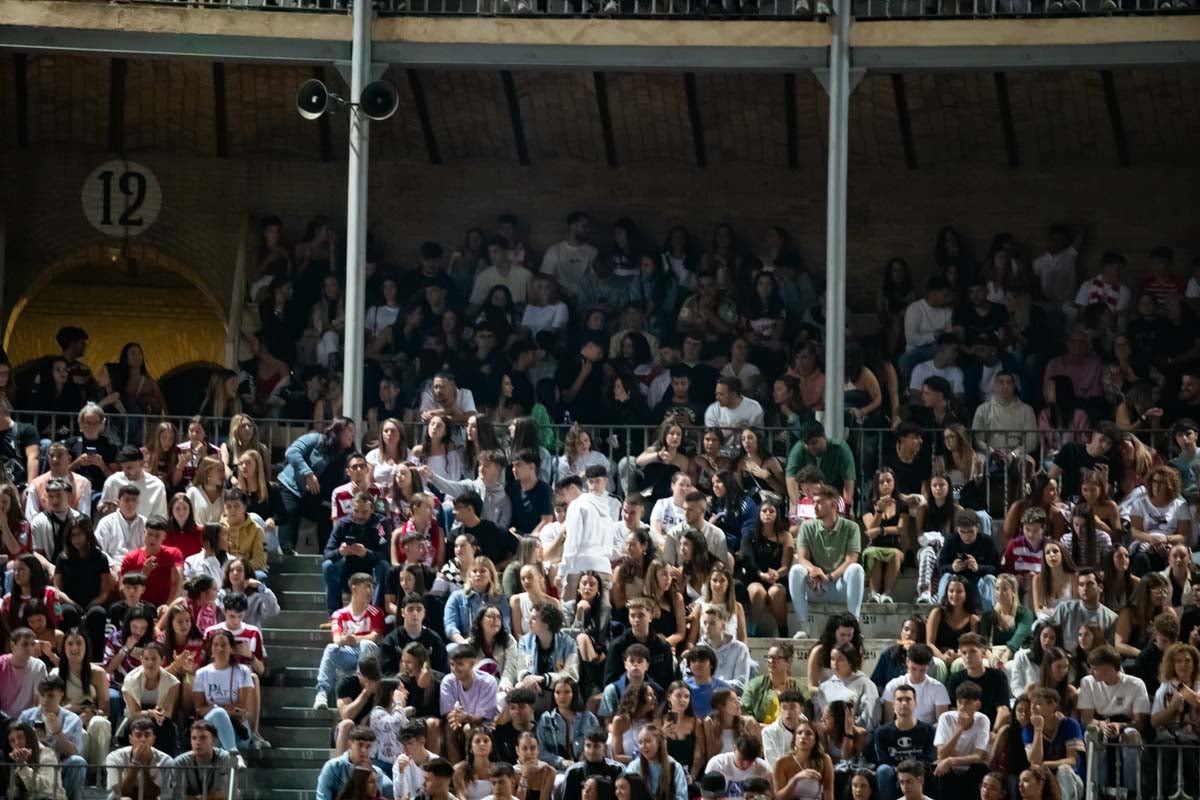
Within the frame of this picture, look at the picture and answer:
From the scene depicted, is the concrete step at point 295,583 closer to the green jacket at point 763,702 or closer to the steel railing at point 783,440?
the steel railing at point 783,440

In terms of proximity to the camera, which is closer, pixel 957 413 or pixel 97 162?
pixel 957 413

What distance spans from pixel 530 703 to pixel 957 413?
5900 mm

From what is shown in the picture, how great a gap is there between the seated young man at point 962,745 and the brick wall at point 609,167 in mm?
8685

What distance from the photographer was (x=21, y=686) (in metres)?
17.3

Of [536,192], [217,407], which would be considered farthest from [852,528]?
[536,192]

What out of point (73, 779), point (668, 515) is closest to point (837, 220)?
point (668, 515)

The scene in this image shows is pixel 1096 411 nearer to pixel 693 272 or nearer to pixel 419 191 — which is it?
pixel 693 272

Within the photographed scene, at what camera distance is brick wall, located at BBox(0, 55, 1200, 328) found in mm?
25359

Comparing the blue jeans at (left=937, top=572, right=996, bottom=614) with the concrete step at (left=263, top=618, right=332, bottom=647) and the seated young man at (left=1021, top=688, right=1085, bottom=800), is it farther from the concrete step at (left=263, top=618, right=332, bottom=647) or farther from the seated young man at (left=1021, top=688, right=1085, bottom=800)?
the concrete step at (left=263, top=618, right=332, bottom=647)

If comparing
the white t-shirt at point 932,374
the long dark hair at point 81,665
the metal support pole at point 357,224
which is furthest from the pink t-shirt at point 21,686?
the white t-shirt at point 932,374

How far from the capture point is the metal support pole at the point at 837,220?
21.3 meters

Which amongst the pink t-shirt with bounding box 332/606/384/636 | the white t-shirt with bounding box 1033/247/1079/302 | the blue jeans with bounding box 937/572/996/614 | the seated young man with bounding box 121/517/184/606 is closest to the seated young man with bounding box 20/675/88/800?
the seated young man with bounding box 121/517/184/606

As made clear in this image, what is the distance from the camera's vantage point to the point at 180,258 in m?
25.9

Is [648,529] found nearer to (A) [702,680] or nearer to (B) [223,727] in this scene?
(A) [702,680]
